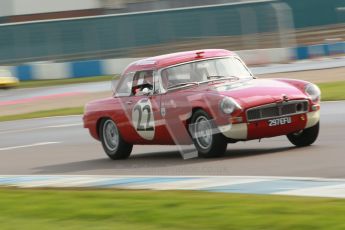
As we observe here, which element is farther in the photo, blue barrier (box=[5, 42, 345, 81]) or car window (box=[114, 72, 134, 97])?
blue barrier (box=[5, 42, 345, 81])

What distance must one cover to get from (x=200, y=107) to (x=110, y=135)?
7.50ft

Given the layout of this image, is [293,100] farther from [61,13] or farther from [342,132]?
[61,13]

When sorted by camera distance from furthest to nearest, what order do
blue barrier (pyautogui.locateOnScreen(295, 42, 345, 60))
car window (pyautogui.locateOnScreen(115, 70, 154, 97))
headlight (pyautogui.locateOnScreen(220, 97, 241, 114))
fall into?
1. blue barrier (pyautogui.locateOnScreen(295, 42, 345, 60))
2. car window (pyautogui.locateOnScreen(115, 70, 154, 97))
3. headlight (pyautogui.locateOnScreen(220, 97, 241, 114))

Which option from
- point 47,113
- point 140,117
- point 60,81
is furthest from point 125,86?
point 60,81

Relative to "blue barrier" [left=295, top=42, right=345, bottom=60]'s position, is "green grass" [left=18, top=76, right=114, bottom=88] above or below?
above

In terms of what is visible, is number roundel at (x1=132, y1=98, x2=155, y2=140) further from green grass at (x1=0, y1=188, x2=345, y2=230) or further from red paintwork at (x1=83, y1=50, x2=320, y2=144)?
green grass at (x1=0, y1=188, x2=345, y2=230)

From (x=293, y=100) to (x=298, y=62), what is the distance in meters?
27.9

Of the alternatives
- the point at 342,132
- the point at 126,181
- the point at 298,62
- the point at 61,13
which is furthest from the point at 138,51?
the point at 126,181

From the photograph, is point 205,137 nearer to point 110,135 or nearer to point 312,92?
point 312,92

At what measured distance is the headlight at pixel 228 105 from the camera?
34.5ft

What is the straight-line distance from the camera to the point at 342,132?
12.9m

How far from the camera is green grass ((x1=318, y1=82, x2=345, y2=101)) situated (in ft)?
64.5

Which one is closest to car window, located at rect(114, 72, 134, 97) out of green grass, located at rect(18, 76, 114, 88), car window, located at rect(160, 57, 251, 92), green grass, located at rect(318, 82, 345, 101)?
car window, located at rect(160, 57, 251, 92)

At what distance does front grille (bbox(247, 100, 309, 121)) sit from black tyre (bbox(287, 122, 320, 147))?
1.76 feet
